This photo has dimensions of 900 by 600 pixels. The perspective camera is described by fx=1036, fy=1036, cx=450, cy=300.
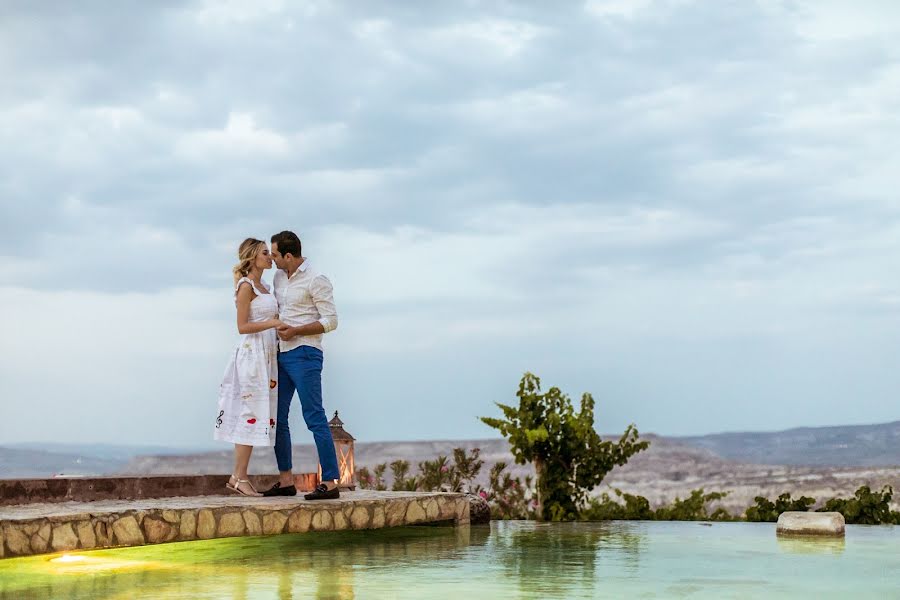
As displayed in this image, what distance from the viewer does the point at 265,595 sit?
5117mm

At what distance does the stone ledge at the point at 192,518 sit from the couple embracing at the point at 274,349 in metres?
0.26

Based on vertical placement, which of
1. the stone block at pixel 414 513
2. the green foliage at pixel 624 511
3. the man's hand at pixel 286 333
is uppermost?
the man's hand at pixel 286 333

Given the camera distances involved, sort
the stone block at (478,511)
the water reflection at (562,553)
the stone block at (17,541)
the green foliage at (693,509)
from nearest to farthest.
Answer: the water reflection at (562,553), the stone block at (17,541), the stone block at (478,511), the green foliage at (693,509)

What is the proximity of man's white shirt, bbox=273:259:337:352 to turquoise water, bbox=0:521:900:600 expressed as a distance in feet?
5.10

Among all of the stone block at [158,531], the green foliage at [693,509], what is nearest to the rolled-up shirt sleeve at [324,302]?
the stone block at [158,531]

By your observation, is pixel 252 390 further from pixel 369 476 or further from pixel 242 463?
pixel 369 476

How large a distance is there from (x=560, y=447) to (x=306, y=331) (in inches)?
147

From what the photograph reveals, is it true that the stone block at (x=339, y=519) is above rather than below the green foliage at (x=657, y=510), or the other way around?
above

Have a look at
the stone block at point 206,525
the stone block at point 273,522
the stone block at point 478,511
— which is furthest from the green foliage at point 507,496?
the stone block at point 206,525

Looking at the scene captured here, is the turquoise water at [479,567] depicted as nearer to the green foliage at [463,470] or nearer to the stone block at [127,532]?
the stone block at [127,532]

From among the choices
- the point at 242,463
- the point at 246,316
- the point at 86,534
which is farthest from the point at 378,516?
the point at 86,534

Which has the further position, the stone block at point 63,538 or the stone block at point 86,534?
the stone block at point 86,534

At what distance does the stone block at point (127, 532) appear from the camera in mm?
6816

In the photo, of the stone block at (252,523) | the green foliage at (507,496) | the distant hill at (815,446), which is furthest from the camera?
the distant hill at (815,446)
